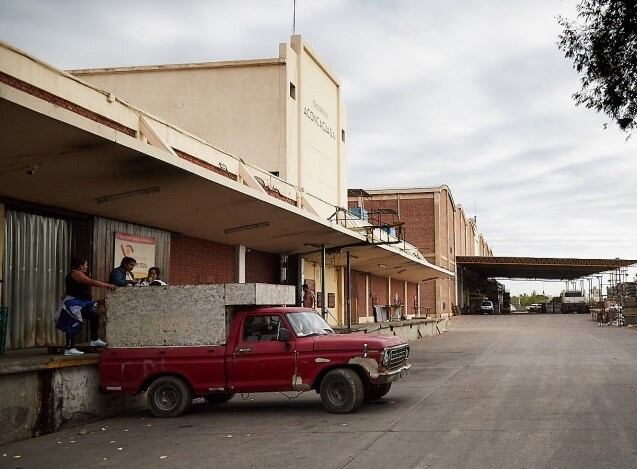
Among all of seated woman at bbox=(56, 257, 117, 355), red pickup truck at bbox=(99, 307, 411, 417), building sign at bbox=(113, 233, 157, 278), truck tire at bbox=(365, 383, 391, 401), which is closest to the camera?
red pickup truck at bbox=(99, 307, 411, 417)

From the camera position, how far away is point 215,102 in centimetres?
3061

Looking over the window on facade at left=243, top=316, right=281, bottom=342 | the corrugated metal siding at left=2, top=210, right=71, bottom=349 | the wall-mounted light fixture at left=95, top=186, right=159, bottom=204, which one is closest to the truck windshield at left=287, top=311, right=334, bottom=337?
the window on facade at left=243, top=316, right=281, bottom=342

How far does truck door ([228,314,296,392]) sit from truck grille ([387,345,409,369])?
1588 millimetres

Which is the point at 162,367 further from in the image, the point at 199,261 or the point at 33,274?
the point at 199,261

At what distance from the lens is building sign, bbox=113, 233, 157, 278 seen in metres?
16.5

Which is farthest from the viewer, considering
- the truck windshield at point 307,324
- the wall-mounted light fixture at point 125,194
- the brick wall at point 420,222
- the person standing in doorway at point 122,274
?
the brick wall at point 420,222

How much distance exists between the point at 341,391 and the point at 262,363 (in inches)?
51.5

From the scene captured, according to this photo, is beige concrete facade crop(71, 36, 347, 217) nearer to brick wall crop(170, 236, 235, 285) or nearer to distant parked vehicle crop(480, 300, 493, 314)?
brick wall crop(170, 236, 235, 285)

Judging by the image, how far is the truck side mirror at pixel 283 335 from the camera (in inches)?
465

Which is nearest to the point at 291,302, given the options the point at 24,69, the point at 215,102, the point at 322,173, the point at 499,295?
the point at 24,69

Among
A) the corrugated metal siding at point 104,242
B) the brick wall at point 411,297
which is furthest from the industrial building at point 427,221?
the corrugated metal siding at point 104,242

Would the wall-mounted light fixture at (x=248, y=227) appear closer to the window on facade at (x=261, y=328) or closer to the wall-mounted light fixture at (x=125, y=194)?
the wall-mounted light fixture at (x=125, y=194)

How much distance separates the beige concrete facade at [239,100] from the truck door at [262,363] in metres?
17.7

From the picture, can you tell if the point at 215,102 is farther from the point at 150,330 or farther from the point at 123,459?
the point at 123,459
